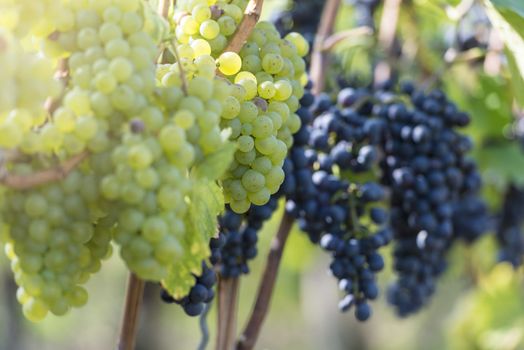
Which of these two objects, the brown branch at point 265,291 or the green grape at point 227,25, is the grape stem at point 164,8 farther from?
the brown branch at point 265,291

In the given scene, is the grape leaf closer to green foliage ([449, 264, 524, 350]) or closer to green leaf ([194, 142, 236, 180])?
green foliage ([449, 264, 524, 350])

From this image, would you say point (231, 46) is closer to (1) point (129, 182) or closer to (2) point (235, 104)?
(2) point (235, 104)

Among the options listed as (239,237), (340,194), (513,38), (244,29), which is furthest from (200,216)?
(513,38)

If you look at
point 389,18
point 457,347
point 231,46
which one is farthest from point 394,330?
point 231,46

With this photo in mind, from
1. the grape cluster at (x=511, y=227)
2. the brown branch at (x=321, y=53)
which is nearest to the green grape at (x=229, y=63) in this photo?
the brown branch at (x=321, y=53)

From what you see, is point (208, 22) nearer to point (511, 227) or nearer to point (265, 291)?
point (265, 291)
